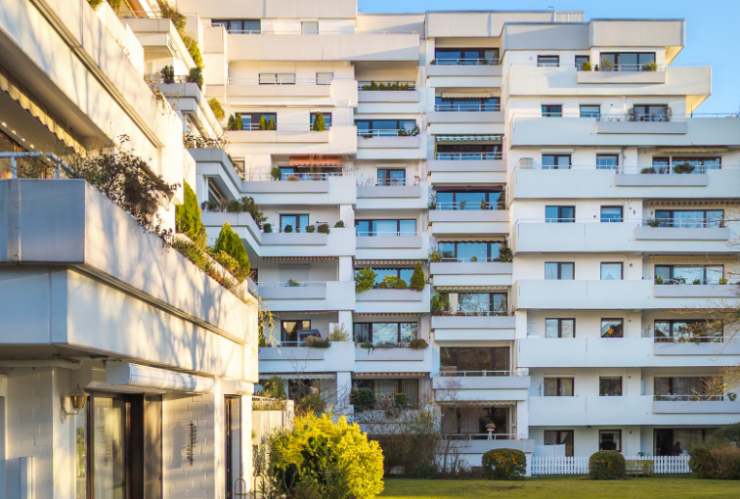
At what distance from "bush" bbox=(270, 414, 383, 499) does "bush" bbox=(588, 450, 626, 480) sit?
19746mm

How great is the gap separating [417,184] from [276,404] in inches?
835

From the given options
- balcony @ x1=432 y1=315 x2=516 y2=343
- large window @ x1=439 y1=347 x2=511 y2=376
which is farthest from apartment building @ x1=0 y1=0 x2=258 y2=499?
large window @ x1=439 y1=347 x2=511 y2=376

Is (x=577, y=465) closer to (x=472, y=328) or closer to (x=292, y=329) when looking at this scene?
(x=472, y=328)

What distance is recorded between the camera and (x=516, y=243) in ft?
152

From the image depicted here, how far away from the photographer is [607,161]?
48312mm

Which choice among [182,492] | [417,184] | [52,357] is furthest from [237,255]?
[417,184]

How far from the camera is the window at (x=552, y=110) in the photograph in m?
48.6

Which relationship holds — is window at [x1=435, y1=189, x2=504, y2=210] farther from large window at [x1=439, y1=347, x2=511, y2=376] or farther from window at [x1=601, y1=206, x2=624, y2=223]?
large window at [x1=439, y1=347, x2=511, y2=376]

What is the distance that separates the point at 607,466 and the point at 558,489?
27.7 ft

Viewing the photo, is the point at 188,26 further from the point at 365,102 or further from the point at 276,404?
the point at 276,404

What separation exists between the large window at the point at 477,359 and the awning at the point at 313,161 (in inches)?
411

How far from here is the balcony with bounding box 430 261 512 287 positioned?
155 ft

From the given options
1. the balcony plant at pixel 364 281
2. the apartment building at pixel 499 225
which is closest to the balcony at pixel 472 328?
the apartment building at pixel 499 225

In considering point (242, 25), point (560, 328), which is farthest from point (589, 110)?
point (242, 25)
